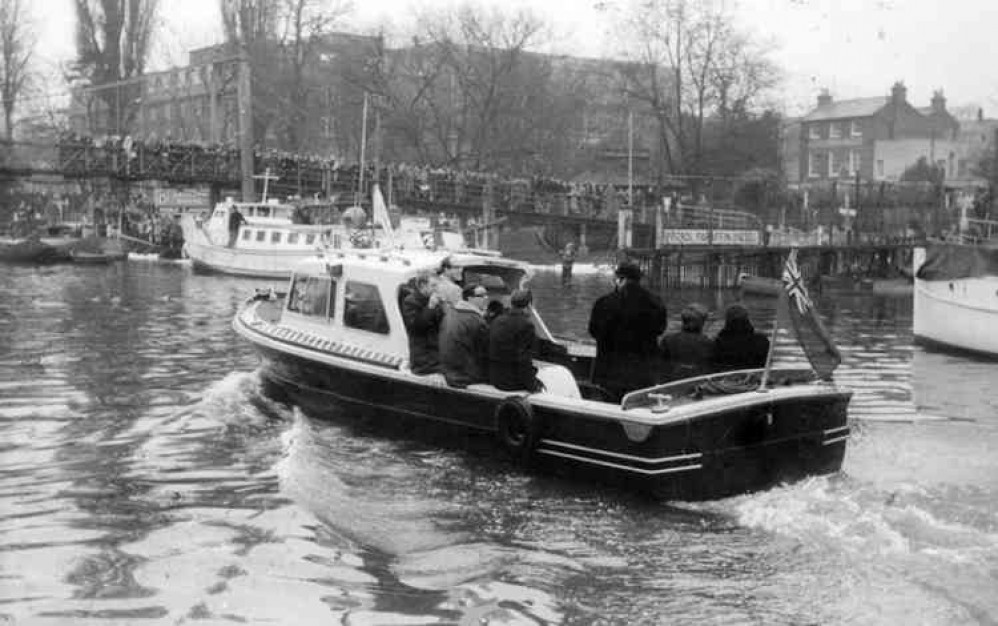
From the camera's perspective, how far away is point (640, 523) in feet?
35.2

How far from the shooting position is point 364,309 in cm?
1459

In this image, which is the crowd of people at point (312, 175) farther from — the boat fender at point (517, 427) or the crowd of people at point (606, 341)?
the boat fender at point (517, 427)

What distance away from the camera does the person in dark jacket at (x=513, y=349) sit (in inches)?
484

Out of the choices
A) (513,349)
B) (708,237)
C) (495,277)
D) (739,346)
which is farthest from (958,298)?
(708,237)

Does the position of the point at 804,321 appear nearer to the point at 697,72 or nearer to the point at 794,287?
the point at 794,287

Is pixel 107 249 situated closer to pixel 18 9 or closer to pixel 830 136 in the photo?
pixel 18 9

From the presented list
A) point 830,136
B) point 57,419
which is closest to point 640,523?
point 57,419

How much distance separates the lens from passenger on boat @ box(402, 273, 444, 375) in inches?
524

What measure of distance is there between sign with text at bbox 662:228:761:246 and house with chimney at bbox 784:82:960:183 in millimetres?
42104

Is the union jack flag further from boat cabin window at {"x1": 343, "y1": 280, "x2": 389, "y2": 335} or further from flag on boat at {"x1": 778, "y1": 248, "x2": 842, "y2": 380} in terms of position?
boat cabin window at {"x1": 343, "y1": 280, "x2": 389, "y2": 335}

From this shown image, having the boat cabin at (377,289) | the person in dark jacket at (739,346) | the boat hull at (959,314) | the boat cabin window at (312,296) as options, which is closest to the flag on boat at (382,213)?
the boat cabin at (377,289)

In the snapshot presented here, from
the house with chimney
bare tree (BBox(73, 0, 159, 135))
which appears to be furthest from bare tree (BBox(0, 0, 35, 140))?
the house with chimney

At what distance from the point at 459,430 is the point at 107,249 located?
146 ft

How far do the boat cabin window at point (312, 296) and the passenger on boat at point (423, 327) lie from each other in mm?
2004
